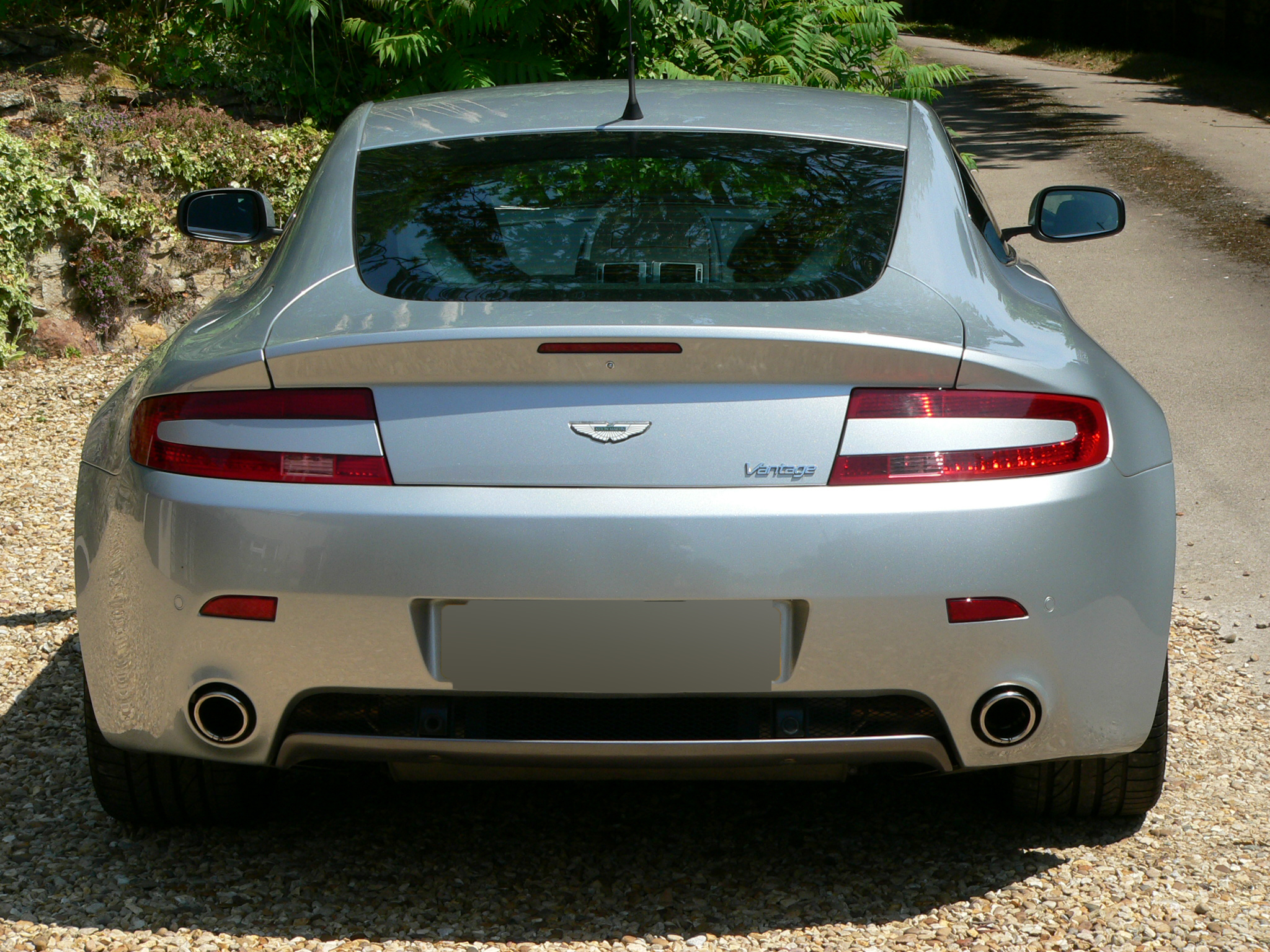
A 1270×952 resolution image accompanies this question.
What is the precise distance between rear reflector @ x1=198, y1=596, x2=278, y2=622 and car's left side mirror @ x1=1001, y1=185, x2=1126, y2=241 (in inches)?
93.4

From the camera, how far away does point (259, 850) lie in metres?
3.02

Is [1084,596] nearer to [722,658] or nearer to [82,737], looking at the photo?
[722,658]

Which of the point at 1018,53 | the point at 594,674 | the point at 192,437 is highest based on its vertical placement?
the point at 192,437

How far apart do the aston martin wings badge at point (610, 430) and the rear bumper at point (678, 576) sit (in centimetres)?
9

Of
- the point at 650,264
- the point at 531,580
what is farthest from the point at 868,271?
the point at 531,580

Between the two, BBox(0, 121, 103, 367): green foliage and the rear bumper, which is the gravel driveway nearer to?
the rear bumper

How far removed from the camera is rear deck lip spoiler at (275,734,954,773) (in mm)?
2414

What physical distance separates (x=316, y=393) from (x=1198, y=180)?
45.6ft

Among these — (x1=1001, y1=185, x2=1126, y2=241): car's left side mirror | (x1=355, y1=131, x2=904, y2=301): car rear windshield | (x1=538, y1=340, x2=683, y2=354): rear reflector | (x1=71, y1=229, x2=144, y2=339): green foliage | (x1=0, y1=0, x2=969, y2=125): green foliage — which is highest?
(x1=355, y1=131, x2=904, y2=301): car rear windshield

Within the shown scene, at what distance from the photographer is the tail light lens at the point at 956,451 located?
2.31m

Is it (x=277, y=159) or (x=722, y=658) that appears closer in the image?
(x=722, y=658)

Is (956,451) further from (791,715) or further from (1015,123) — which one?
(1015,123)

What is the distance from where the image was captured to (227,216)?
3855mm

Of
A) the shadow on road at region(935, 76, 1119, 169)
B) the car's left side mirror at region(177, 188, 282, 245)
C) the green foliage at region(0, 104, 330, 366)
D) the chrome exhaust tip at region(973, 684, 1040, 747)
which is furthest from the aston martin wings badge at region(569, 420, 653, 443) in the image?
the shadow on road at region(935, 76, 1119, 169)
